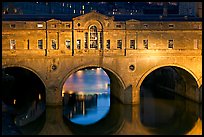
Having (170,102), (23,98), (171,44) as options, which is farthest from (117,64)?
(23,98)

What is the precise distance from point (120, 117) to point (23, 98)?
55.0 ft

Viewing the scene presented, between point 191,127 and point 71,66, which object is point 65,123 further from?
point 191,127

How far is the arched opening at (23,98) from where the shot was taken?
41.7 meters

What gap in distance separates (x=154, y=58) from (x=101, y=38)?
6915 millimetres

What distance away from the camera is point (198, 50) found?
4806 cm

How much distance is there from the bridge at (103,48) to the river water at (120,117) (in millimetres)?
2069

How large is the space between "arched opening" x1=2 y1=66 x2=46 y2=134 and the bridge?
3193 mm

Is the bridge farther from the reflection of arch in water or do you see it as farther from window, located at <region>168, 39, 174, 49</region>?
the reflection of arch in water

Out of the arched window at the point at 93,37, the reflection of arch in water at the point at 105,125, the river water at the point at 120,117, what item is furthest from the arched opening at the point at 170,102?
the arched window at the point at 93,37

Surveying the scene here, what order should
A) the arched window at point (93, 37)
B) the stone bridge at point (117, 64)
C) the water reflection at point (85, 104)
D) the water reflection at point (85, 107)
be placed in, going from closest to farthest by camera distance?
the water reflection at point (85, 107)
the water reflection at point (85, 104)
the stone bridge at point (117, 64)
the arched window at point (93, 37)

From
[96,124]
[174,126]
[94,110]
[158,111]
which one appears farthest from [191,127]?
[94,110]

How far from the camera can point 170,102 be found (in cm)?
5097

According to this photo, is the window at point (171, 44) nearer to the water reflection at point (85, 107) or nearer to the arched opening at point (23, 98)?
the water reflection at point (85, 107)

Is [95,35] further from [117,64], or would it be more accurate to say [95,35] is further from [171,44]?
[171,44]
